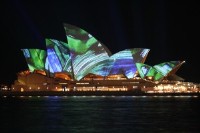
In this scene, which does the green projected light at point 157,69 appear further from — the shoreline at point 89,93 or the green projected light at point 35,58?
the green projected light at point 35,58

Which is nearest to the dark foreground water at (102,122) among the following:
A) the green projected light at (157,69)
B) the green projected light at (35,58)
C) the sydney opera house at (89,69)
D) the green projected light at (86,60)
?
the green projected light at (86,60)

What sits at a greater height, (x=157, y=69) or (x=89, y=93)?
(x=157, y=69)

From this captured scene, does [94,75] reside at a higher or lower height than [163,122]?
higher

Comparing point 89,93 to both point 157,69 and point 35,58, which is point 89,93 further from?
point 157,69

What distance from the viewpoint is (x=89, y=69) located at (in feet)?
249

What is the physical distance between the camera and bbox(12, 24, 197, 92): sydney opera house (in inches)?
2872

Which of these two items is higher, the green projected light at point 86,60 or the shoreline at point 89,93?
the green projected light at point 86,60

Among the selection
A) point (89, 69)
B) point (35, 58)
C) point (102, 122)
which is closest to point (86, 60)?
point (89, 69)

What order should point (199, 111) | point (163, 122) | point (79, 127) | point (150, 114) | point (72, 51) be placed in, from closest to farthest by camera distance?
point (79, 127) → point (163, 122) → point (150, 114) → point (199, 111) → point (72, 51)

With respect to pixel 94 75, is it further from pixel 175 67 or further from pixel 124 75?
pixel 175 67

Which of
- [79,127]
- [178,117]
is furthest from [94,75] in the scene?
[79,127]

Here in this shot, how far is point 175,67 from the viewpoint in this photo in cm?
7912

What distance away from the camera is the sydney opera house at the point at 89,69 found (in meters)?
72.9

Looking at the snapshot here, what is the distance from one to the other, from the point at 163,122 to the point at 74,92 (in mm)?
51817
